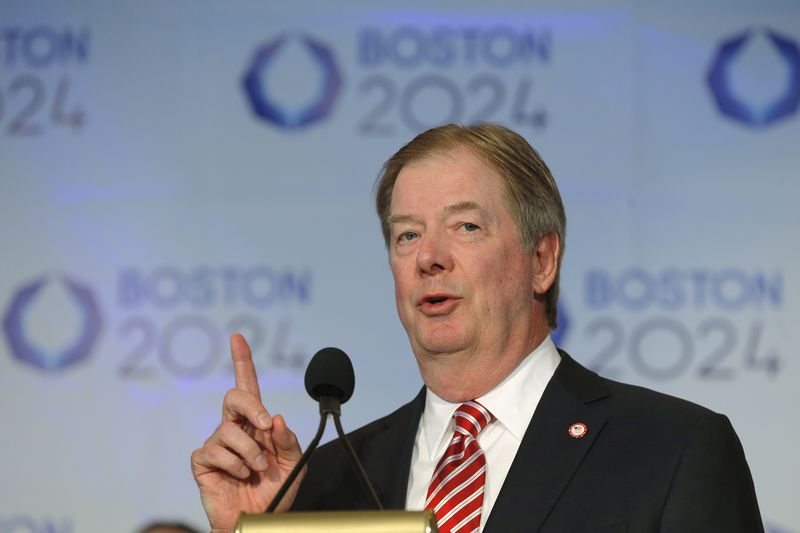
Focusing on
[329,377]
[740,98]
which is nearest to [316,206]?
[740,98]

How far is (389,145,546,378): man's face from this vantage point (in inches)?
98.0

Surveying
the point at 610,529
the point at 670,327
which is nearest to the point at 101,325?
the point at 670,327

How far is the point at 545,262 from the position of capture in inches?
107

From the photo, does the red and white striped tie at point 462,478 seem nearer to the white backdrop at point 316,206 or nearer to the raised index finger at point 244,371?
the raised index finger at point 244,371

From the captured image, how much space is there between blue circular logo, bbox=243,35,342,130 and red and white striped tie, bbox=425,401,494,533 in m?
1.81

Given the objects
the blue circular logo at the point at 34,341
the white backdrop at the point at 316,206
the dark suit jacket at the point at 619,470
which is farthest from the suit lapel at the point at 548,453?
the blue circular logo at the point at 34,341

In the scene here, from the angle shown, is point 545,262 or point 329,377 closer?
point 329,377

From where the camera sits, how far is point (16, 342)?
13.2 feet

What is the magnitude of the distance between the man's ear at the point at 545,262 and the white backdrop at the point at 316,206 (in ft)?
3.88

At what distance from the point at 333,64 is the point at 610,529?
232 cm

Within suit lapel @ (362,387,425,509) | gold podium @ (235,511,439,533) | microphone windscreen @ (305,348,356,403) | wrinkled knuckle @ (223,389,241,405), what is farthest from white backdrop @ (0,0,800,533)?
gold podium @ (235,511,439,533)

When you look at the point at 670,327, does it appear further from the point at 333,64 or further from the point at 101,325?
the point at 101,325

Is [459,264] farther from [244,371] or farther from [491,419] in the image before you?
[244,371]

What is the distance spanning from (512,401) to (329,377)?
20.2 inches
